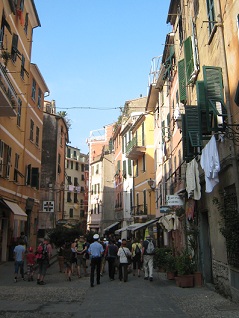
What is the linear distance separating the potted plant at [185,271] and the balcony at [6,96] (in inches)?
404

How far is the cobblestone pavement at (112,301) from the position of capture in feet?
25.8

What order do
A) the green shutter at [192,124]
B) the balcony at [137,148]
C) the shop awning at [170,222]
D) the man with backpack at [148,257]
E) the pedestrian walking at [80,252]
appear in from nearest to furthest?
the green shutter at [192,124] < the man with backpack at [148,257] < the pedestrian walking at [80,252] < the shop awning at [170,222] < the balcony at [137,148]

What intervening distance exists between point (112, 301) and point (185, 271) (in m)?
3.43

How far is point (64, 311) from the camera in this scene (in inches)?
322

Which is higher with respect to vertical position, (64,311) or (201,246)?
(201,246)

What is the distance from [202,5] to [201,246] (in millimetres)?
8538

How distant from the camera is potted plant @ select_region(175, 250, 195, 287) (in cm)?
1162

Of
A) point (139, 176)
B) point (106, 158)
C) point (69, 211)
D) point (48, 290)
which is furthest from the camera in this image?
point (69, 211)

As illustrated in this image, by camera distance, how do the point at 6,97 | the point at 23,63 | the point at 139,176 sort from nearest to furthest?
the point at 6,97 < the point at 23,63 < the point at 139,176

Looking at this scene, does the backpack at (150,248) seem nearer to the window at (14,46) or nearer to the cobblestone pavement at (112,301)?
the cobblestone pavement at (112,301)

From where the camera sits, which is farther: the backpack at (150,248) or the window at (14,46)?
the window at (14,46)

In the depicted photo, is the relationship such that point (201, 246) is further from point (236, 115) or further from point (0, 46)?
point (0, 46)

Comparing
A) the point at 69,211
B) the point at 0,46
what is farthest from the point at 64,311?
the point at 69,211

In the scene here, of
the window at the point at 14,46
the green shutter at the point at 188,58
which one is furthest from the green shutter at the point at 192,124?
the window at the point at 14,46
